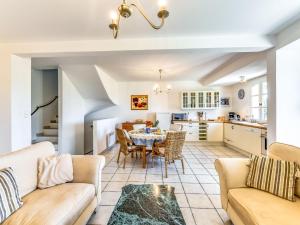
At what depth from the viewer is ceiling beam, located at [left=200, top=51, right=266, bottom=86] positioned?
3123 mm

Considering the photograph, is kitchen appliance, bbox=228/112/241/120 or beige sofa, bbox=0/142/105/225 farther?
kitchen appliance, bbox=228/112/241/120

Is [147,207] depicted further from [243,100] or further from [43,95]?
[243,100]

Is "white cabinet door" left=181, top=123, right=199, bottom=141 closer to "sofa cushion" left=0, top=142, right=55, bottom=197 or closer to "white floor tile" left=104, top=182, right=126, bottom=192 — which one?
"white floor tile" left=104, top=182, right=126, bottom=192

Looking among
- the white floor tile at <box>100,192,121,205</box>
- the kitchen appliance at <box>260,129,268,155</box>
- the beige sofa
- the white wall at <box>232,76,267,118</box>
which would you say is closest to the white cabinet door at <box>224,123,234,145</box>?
the white wall at <box>232,76,267,118</box>

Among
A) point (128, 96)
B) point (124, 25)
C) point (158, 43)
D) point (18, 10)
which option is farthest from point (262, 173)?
point (128, 96)

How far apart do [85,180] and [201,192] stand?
1.71 meters

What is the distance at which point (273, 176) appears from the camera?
5.34ft

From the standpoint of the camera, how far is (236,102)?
20.1 ft

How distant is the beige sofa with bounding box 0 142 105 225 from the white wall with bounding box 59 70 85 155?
236 centimetres

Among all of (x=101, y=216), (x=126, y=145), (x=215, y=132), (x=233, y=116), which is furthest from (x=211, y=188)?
(x=233, y=116)

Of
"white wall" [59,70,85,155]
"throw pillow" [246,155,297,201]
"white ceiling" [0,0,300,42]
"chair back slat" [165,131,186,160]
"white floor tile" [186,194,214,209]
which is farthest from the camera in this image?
"white wall" [59,70,85,155]

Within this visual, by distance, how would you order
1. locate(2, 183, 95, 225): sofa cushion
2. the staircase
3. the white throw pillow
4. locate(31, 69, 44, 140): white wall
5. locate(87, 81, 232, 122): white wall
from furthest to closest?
1. locate(87, 81, 232, 122): white wall
2. locate(31, 69, 44, 140): white wall
3. the staircase
4. the white throw pillow
5. locate(2, 183, 95, 225): sofa cushion

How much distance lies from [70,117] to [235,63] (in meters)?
4.31

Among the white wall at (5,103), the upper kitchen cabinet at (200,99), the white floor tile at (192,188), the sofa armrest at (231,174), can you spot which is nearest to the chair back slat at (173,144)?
the white floor tile at (192,188)
